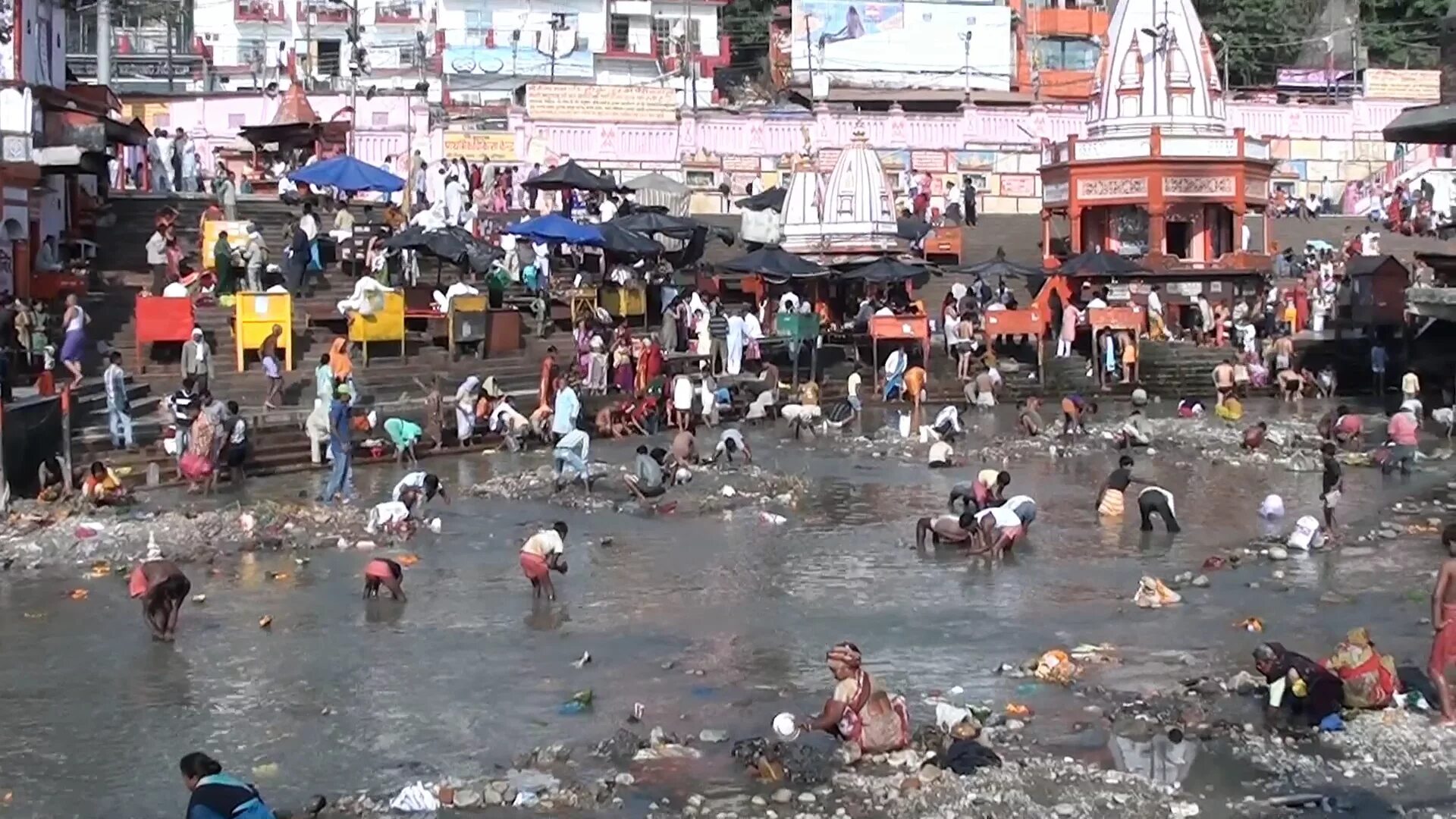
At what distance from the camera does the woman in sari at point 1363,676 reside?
1055 cm

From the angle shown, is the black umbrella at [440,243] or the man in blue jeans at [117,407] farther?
the black umbrella at [440,243]

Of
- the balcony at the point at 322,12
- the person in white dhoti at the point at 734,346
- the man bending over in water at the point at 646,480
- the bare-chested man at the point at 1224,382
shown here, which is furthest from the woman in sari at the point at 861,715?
the balcony at the point at 322,12

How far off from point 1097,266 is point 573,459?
15.6 meters

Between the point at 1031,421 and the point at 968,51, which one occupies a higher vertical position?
the point at 968,51

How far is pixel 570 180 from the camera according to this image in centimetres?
3203

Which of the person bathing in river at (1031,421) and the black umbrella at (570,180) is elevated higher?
the black umbrella at (570,180)

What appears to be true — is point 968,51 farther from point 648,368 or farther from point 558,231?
point 648,368

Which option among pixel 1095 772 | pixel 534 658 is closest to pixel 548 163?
pixel 534 658

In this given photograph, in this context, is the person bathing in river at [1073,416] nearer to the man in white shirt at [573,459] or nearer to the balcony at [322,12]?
the man in white shirt at [573,459]

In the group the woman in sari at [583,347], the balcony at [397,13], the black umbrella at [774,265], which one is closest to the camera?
the woman in sari at [583,347]

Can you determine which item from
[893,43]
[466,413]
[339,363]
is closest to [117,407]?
[339,363]

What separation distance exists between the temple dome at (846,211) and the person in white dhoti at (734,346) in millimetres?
6526

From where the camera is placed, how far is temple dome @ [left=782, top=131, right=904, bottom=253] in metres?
34.2

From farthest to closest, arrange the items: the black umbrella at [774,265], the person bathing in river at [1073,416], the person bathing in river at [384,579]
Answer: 1. the black umbrella at [774,265]
2. the person bathing in river at [1073,416]
3. the person bathing in river at [384,579]
